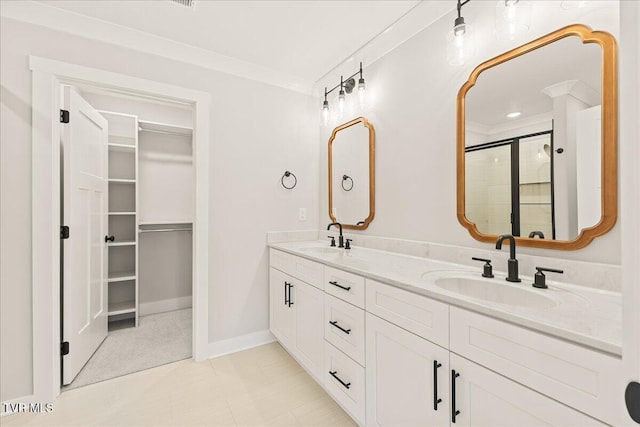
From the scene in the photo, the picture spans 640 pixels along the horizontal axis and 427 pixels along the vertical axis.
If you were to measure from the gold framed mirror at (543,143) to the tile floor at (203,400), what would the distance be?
1.43 metres

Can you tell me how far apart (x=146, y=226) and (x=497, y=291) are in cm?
339

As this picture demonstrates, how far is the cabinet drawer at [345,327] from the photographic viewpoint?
4.92 ft

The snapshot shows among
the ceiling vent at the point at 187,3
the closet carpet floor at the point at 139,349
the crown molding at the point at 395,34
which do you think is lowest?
the closet carpet floor at the point at 139,349

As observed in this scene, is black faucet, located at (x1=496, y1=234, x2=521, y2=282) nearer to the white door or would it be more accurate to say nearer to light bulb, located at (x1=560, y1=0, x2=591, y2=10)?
light bulb, located at (x1=560, y1=0, x2=591, y2=10)

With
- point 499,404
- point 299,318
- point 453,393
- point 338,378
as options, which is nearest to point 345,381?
point 338,378

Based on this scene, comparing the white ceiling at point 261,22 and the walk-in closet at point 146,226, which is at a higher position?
the white ceiling at point 261,22

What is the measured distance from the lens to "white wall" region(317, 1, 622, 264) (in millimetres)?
1535

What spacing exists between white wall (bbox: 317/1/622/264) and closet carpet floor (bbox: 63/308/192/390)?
1.96 meters

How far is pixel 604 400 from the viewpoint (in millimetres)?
707

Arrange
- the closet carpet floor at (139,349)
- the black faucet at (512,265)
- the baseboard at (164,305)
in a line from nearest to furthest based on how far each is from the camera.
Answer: the black faucet at (512,265), the closet carpet floor at (139,349), the baseboard at (164,305)

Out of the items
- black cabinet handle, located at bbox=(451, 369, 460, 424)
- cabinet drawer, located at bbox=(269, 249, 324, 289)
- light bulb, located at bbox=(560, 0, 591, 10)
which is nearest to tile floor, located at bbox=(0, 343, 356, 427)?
cabinet drawer, located at bbox=(269, 249, 324, 289)

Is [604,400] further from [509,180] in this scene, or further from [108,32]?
[108,32]

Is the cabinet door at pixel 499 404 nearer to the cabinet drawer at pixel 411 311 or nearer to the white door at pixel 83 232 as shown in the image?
the cabinet drawer at pixel 411 311

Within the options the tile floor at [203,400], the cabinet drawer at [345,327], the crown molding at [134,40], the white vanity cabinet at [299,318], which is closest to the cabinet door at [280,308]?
the white vanity cabinet at [299,318]
